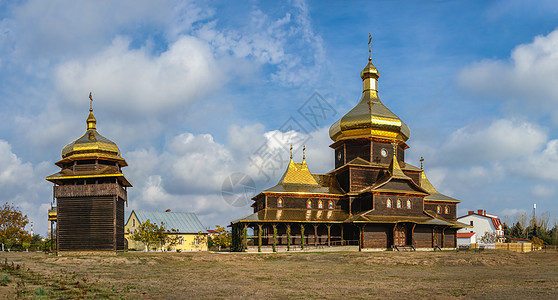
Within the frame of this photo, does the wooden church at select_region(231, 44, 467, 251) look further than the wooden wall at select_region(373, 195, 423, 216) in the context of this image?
No

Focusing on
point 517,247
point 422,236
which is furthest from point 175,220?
point 517,247

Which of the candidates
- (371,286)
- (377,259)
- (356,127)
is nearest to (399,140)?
(356,127)

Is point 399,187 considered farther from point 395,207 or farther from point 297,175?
point 297,175

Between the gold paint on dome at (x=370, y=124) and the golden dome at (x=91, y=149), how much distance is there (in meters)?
20.0

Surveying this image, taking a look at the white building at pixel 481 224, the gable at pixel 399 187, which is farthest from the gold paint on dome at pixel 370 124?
the white building at pixel 481 224

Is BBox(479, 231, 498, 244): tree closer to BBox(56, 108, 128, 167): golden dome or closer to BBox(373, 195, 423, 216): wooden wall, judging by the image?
BBox(373, 195, 423, 216): wooden wall

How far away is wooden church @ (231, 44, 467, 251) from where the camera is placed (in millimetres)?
41688

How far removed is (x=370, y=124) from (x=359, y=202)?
287 inches

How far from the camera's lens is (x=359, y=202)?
44.5 m

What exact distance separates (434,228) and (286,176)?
13.5 m

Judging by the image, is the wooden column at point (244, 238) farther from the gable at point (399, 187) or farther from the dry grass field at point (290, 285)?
the dry grass field at point (290, 285)

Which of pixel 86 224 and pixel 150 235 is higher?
pixel 86 224

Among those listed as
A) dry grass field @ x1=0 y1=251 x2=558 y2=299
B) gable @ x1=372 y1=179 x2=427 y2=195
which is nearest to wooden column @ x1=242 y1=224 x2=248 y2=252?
gable @ x1=372 y1=179 x2=427 y2=195

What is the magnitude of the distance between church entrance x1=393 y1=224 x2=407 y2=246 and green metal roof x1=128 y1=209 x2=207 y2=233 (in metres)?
25.2
